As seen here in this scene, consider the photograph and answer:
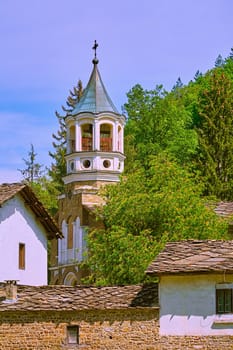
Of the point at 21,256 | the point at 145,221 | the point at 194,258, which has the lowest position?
the point at 194,258

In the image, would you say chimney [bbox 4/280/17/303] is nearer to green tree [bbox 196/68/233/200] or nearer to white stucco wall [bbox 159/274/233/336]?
white stucco wall [bbox 159/274/233/336]

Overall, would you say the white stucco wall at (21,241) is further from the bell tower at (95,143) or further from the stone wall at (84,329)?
the bell tower at (95,143)

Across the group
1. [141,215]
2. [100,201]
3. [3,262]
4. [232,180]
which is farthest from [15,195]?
[232,180]

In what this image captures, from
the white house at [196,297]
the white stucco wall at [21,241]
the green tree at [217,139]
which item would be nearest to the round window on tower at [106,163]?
the green tree at [217,139]

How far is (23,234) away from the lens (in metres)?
34.9

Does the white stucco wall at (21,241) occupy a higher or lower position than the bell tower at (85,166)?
lower

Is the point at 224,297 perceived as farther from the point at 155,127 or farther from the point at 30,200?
the point at 155,127

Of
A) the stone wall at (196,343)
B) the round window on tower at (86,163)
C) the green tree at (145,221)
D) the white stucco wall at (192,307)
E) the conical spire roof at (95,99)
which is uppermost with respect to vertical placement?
the conical spire roof at (95,99)

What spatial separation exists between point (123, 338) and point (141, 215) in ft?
40.6

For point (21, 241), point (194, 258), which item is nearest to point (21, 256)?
point (21, 241)

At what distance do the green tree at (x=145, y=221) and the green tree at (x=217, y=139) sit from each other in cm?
1548

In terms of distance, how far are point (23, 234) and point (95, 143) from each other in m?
18.2

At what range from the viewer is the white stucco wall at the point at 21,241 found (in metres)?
33.6

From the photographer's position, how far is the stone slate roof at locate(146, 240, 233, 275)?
24.7m
